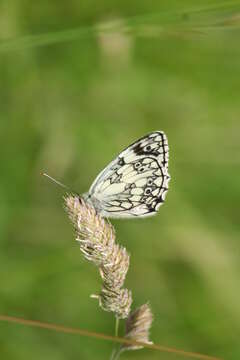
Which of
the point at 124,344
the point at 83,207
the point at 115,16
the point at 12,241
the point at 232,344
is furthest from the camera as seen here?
the point at 115,16

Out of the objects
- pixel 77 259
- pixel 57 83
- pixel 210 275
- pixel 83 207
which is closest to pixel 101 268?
pixel 83 207

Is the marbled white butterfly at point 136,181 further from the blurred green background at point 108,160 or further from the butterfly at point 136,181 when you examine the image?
the blurred green background at point 108,160

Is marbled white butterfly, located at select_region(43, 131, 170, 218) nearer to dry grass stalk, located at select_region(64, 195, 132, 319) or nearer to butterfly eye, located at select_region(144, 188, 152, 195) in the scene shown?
butterfly eye, located at select_region(144, 188, 152, 195)

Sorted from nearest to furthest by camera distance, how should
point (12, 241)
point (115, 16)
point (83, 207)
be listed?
point (83, 207), point (12, 241), point (115, 16)

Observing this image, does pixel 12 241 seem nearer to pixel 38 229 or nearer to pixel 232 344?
pixel 38 229

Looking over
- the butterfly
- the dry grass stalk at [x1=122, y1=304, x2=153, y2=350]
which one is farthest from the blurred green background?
the dry grass stalk at [x1=122, y1=304, x2=153, y2=350]

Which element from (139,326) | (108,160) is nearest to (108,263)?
(139,326)
